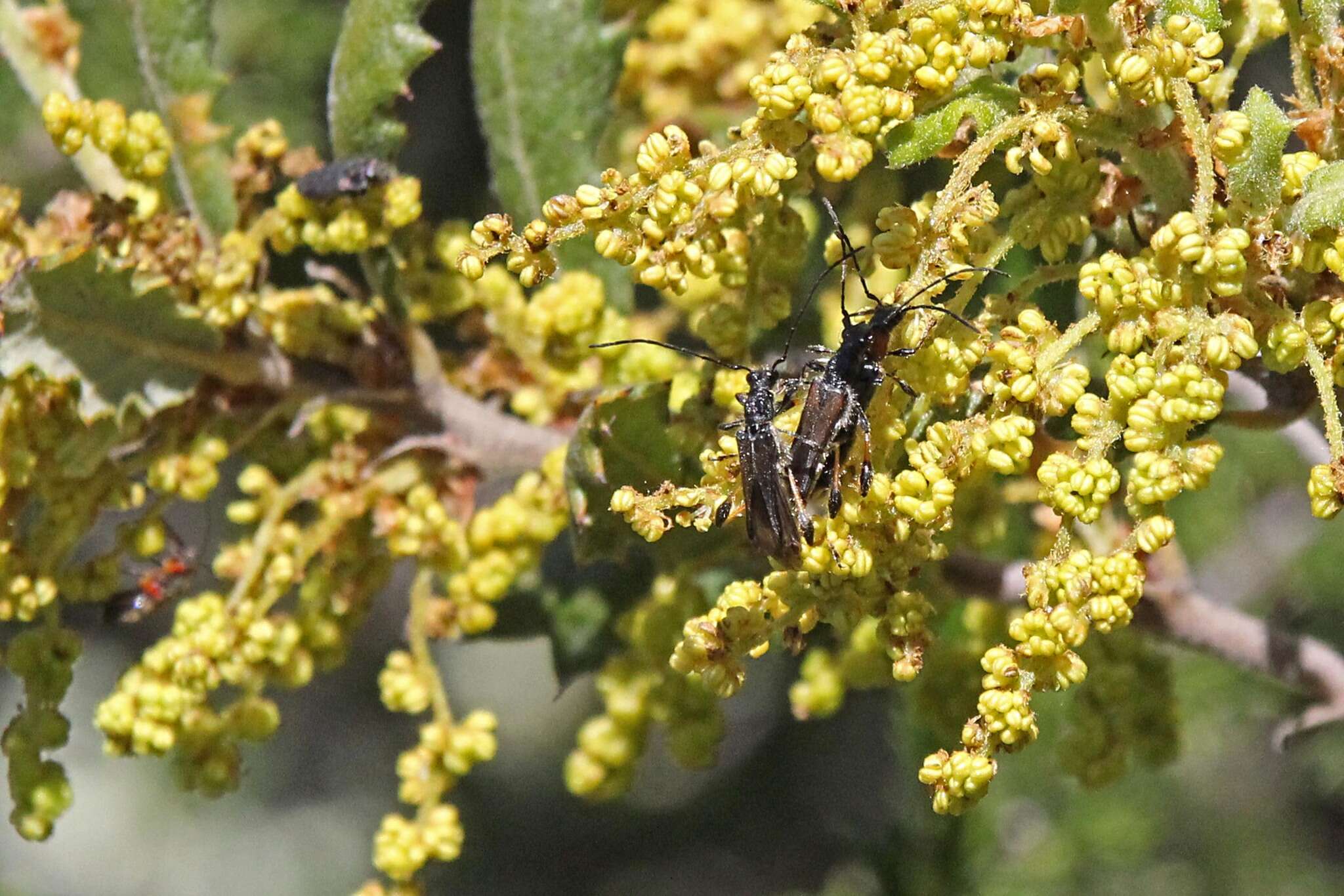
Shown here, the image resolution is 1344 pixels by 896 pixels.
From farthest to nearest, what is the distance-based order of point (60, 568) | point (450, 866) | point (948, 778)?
point (450, 866) < point (60, 568) < point (948, 778)

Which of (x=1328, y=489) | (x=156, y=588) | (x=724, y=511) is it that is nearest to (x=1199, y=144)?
(x=1328, y=489)

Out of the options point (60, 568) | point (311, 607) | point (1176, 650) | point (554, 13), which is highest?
point (554, 13)

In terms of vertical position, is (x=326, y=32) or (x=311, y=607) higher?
(x=326, y=32)

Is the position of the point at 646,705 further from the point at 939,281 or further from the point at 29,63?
the point at 29,63

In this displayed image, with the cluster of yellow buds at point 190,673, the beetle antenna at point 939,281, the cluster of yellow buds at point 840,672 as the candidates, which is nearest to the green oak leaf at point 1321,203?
the beetle antenna at point 939,281

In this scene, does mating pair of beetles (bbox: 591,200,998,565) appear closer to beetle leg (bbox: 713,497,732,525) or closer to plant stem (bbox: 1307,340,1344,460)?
beetle leg (bbox: 713,497,732,525)

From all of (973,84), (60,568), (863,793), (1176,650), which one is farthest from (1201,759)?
(60,568)

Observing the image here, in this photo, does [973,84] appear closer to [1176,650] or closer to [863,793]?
[1176,650]
